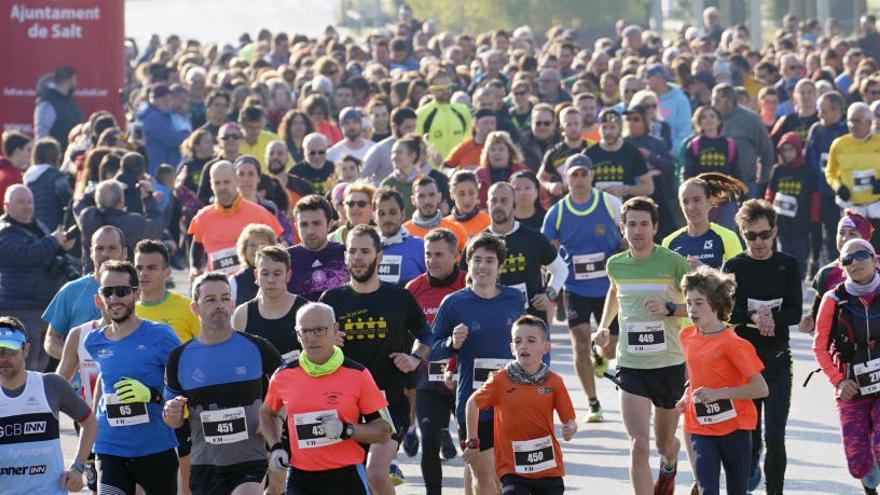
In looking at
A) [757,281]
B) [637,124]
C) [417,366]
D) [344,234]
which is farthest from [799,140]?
[417,366]

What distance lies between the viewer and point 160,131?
2191cm

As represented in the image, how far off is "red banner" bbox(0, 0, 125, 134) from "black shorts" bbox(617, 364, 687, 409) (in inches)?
491

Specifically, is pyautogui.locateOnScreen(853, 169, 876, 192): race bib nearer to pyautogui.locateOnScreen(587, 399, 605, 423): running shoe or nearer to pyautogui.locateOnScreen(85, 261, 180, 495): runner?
pyautogui.locateOnScreen(587, 399, 605, 423): running shoe

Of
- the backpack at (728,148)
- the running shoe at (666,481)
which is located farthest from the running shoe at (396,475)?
the backpack at (728,148)

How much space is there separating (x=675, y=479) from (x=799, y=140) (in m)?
7.98

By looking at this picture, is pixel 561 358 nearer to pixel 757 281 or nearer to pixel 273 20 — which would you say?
pixel 757 281

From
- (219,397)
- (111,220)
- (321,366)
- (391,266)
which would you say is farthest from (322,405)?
(111,220)

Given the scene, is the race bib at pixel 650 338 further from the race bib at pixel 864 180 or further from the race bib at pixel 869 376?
the race bib at pixel 864 180

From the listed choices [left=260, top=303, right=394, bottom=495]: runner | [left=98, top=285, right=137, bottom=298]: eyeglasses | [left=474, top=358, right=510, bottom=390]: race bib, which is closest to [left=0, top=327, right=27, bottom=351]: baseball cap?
[left=98, top=285, right=137, bottom=298]: eyeglasses

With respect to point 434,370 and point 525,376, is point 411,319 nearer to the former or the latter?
point 434,370

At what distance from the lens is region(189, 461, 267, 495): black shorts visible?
9.59 m

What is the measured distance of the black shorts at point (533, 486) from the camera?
997 cm

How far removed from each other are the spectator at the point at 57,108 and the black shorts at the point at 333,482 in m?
13.1

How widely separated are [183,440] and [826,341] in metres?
3.34
